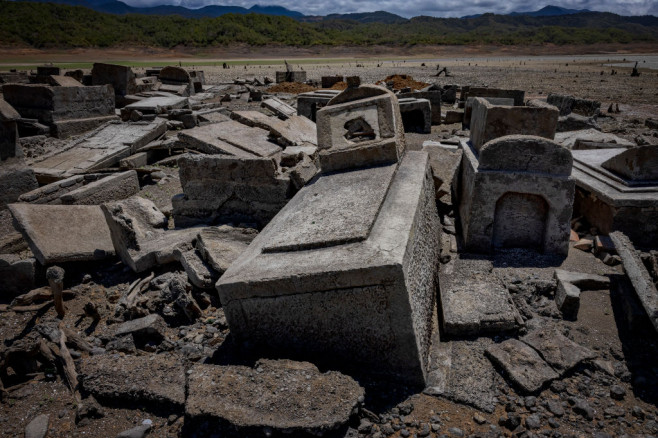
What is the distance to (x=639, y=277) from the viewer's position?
3.49m

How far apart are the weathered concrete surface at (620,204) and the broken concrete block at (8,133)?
8.18 meters

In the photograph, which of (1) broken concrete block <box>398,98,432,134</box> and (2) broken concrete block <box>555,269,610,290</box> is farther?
(1) broken concrete block <box>398,98,432,134</box>

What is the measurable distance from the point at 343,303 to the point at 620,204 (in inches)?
148

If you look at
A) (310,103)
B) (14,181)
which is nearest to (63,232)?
(14,181)

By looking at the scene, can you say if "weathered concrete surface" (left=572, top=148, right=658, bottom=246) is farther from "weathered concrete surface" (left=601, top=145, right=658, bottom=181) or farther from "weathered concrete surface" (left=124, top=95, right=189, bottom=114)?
"weathered concrete surface" (left=124, top=95, right=189, bottom=114)

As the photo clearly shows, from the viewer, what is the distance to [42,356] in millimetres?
3354

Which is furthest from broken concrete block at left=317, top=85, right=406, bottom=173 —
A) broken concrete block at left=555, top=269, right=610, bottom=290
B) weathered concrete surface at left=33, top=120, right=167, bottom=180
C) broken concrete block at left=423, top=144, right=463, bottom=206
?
weathered concrete surface at left=33, top=120, right=167, bottom=180

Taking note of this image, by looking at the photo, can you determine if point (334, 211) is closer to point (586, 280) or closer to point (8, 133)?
point (586, 280)

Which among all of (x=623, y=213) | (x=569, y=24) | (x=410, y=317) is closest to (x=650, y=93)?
(x=623, y=213)

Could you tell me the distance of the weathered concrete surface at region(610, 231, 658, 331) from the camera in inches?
124

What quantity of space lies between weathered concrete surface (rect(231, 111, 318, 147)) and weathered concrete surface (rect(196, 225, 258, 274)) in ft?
10.3

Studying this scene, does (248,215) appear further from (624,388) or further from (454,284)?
(624,388)

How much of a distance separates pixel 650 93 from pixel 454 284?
19.1 meters

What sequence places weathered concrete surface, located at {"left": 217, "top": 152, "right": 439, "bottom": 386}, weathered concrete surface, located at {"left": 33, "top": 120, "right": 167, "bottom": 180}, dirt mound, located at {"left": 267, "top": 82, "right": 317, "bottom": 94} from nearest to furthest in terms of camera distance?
weathered concrete surface, located at {"left": 217, "top": 152, "right": 439, "bottom": 386} → weathered concrete surface, located at {"left": 33, "top": 120, "right": 167, "bottom": 180} → dirt mound, located at {"left": 267, "top": 82, "right": 317, "bottom": 94}
